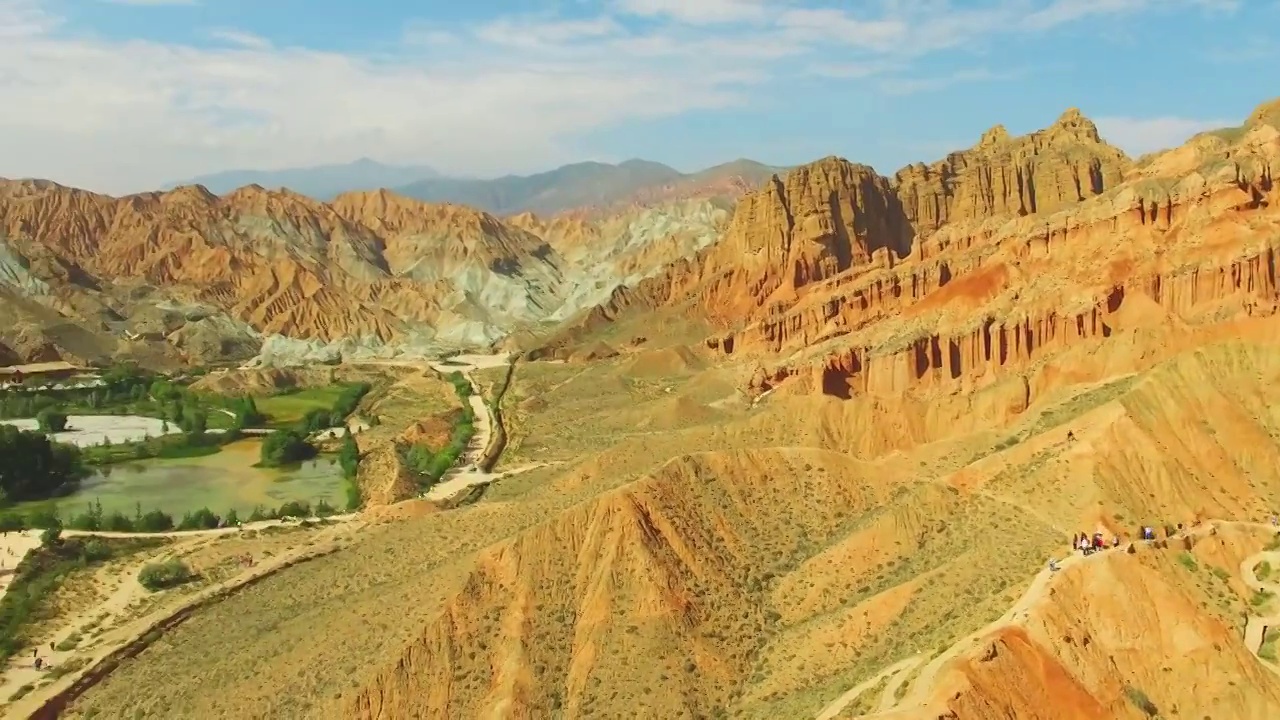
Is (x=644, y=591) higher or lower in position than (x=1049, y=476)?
lower

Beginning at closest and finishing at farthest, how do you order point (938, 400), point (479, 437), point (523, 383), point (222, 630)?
point (222, 630) → point (938, 400) → point (479, 437) → point (523, 383)

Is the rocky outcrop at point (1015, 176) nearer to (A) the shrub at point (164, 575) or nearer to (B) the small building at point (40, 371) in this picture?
(A) the shrub at point (164, 575)

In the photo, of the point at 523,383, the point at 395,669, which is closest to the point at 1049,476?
the point at 395,669

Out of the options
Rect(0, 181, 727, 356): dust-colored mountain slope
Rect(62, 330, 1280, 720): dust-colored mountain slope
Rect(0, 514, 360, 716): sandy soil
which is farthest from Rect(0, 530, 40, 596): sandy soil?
Rect(0, 181, 727, 356): dust-colored mountain slope

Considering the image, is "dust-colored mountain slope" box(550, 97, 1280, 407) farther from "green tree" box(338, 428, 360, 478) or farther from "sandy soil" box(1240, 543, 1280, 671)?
"green tree" box(338, 428, 360, 478)

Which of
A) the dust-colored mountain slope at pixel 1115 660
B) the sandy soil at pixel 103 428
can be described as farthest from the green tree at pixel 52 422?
the dust-colored mountain slope at pixel 1115 660

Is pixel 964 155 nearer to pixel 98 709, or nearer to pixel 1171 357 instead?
pixel 1171 357

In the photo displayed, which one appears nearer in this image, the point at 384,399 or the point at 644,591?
the point at 644,591

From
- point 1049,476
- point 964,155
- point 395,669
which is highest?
point 964,155
